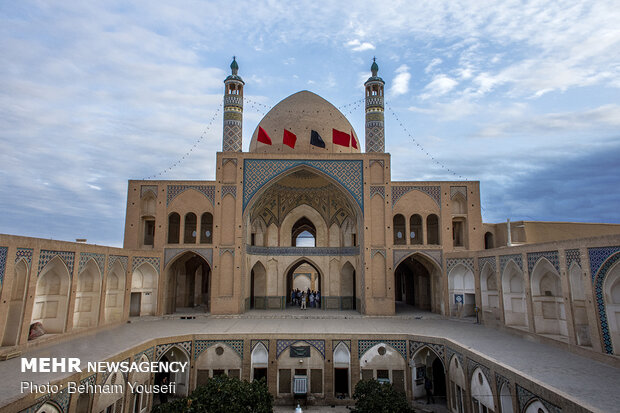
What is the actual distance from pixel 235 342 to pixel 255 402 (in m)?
3.51

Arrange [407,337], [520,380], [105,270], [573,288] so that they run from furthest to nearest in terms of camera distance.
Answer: [105,270], [407,337], [573,288], [520,380]

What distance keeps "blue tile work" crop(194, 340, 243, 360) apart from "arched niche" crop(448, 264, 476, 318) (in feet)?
24.4

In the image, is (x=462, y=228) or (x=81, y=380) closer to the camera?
(x=81, y=380)

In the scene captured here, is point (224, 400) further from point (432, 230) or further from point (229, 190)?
point (432, 230)

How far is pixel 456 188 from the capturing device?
579 inches

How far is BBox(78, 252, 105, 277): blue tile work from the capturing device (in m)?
9.65

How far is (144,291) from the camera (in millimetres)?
13773

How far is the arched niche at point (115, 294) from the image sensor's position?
11719 millimetres

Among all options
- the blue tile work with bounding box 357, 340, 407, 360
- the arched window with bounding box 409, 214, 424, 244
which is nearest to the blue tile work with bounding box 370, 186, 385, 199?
the arched window with bounding box 409, 214, 424, 244

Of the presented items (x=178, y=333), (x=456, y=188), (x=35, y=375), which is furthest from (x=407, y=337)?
(x=35, y=375)

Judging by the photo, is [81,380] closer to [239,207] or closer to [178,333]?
[178,333]

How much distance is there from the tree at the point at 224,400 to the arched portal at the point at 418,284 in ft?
30.1

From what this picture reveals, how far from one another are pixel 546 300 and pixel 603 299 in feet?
6.81

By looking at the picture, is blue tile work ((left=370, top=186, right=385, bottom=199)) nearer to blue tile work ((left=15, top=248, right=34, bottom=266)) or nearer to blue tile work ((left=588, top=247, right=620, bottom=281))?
blue tile work ((left=588, top=247, right=620, bottom=281))
